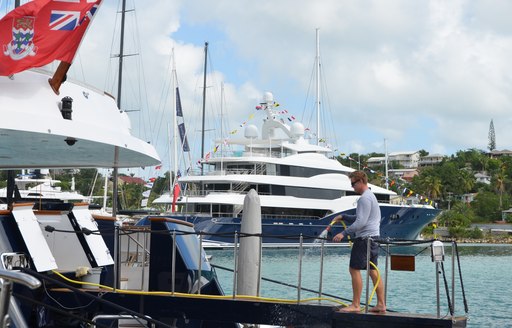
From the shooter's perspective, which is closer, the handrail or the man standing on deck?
the handrail

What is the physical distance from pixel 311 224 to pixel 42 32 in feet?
147

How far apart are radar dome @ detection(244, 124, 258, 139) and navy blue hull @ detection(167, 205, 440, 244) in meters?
8.42

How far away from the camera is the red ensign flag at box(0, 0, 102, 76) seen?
800cm

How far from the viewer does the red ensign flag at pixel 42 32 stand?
7996 mm

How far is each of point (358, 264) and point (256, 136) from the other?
2038 inches

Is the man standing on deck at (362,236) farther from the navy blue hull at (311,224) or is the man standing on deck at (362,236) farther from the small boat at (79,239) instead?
the navy blue hull at (311,224)

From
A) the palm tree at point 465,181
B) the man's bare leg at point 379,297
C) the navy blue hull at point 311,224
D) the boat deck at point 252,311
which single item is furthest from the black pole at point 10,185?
the palm tree at point 465,181

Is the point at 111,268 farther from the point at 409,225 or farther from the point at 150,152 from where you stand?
the point at 409,225

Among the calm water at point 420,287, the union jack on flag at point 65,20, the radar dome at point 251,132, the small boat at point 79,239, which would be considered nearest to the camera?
the small boat at point 79,239

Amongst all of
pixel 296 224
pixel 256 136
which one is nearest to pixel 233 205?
pixel 296 224

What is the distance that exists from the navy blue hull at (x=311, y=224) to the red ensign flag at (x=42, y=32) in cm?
3531

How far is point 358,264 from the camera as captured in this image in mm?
7438

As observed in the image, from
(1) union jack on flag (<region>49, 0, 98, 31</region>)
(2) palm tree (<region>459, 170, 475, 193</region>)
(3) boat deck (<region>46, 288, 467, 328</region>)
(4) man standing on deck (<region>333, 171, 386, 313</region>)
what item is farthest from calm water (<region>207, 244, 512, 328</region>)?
(2) palm tree (<region>459, 170, 475, 193</region>)

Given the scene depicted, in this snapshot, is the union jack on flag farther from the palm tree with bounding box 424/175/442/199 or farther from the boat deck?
the palm tree with bounding box 424/175/442/199
